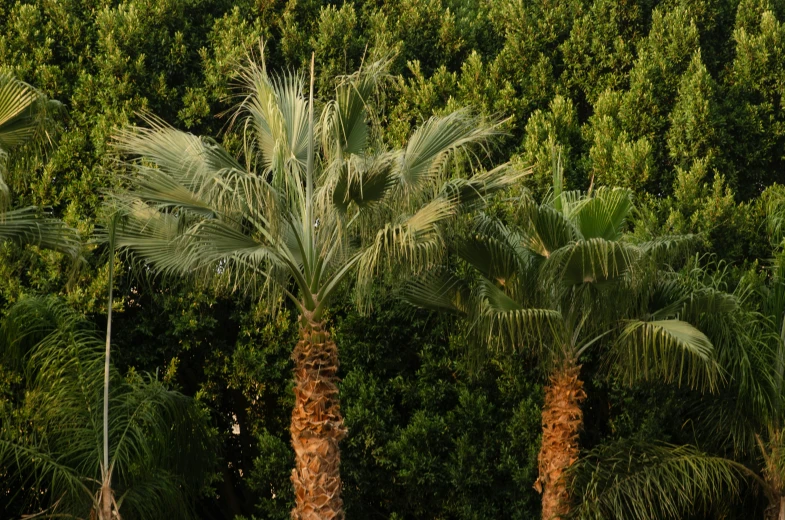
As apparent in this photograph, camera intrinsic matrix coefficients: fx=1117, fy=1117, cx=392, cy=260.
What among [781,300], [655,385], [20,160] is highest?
[20,160]

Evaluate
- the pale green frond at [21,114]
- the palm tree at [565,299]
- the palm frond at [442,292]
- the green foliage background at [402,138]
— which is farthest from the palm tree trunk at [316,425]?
the pale green frond at [21,114]

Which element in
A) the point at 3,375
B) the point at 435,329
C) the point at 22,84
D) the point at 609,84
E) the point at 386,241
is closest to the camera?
the point at 22,84

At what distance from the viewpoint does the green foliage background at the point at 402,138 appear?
12.8 m

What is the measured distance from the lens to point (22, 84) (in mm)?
8359

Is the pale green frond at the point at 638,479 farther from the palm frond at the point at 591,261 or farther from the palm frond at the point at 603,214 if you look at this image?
the palm frond at the point at 603,214

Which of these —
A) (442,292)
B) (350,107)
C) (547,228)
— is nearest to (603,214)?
(547,228)

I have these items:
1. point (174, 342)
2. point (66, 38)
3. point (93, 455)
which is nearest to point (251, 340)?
point (174, 342)

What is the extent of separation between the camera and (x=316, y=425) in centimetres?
995

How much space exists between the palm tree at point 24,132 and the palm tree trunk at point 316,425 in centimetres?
227

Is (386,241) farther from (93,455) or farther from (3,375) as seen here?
(3,375)

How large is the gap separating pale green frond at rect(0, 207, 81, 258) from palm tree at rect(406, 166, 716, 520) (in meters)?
3.34

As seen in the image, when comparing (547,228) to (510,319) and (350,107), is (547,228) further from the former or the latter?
(350,107)

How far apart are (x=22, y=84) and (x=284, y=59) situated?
7369mm

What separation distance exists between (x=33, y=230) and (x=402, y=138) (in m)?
6.78
